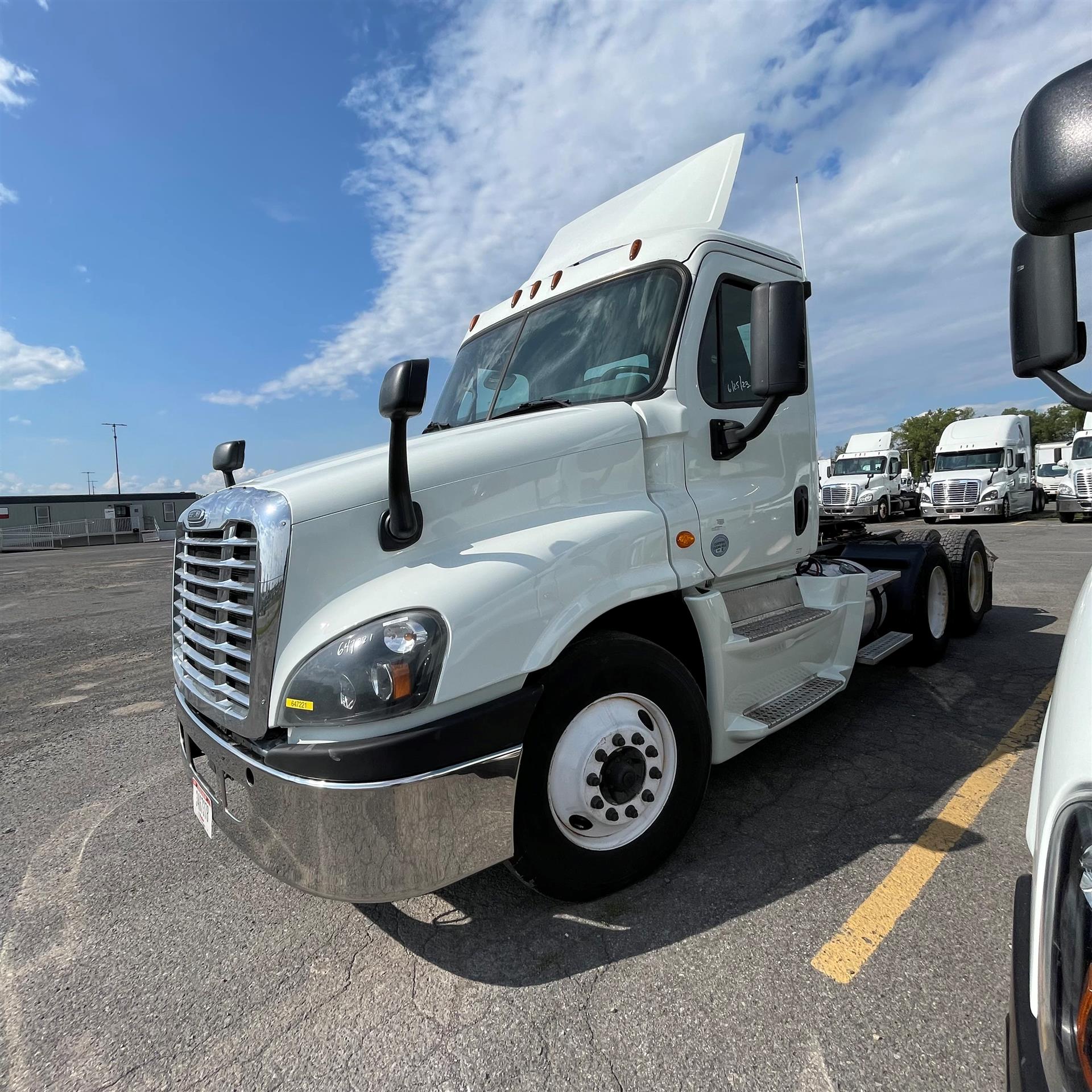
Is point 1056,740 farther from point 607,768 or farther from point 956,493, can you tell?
point 956,493

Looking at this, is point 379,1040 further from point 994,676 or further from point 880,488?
point 880,488

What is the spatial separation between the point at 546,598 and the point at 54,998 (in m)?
2.10

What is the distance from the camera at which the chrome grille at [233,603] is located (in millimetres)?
2111

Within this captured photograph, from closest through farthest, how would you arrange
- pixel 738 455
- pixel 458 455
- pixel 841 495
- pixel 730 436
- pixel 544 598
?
pixel 544 598 → pixel 458 455 → pixel 730 436 → pixel 738 455 → pixel 841 495

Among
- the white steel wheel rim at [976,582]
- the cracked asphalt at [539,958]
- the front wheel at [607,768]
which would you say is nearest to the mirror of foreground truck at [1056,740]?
the cracked asphalt at [539,958]

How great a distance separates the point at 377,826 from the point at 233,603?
87 centimetres

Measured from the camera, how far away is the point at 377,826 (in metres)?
2.00

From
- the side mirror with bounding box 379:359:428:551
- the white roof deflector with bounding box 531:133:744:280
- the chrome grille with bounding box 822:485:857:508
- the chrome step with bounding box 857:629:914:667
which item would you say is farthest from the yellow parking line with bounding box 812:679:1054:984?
the chrome grille with bounding box 822:485:857:508

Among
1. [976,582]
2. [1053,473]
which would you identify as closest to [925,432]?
[1053,473]

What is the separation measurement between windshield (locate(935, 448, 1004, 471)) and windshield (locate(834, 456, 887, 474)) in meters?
2.00

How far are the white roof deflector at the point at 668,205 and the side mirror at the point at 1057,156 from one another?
2.04 meters

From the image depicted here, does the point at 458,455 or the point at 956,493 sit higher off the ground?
the point at 458,455

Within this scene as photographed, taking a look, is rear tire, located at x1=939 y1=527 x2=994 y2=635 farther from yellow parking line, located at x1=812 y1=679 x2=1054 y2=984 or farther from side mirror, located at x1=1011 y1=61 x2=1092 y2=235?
side mirror, located at x1=1011 y1=61 x2=1092 y2=235

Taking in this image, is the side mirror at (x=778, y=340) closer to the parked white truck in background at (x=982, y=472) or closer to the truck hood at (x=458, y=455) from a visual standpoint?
the truck hood at (x=458, y=455)
